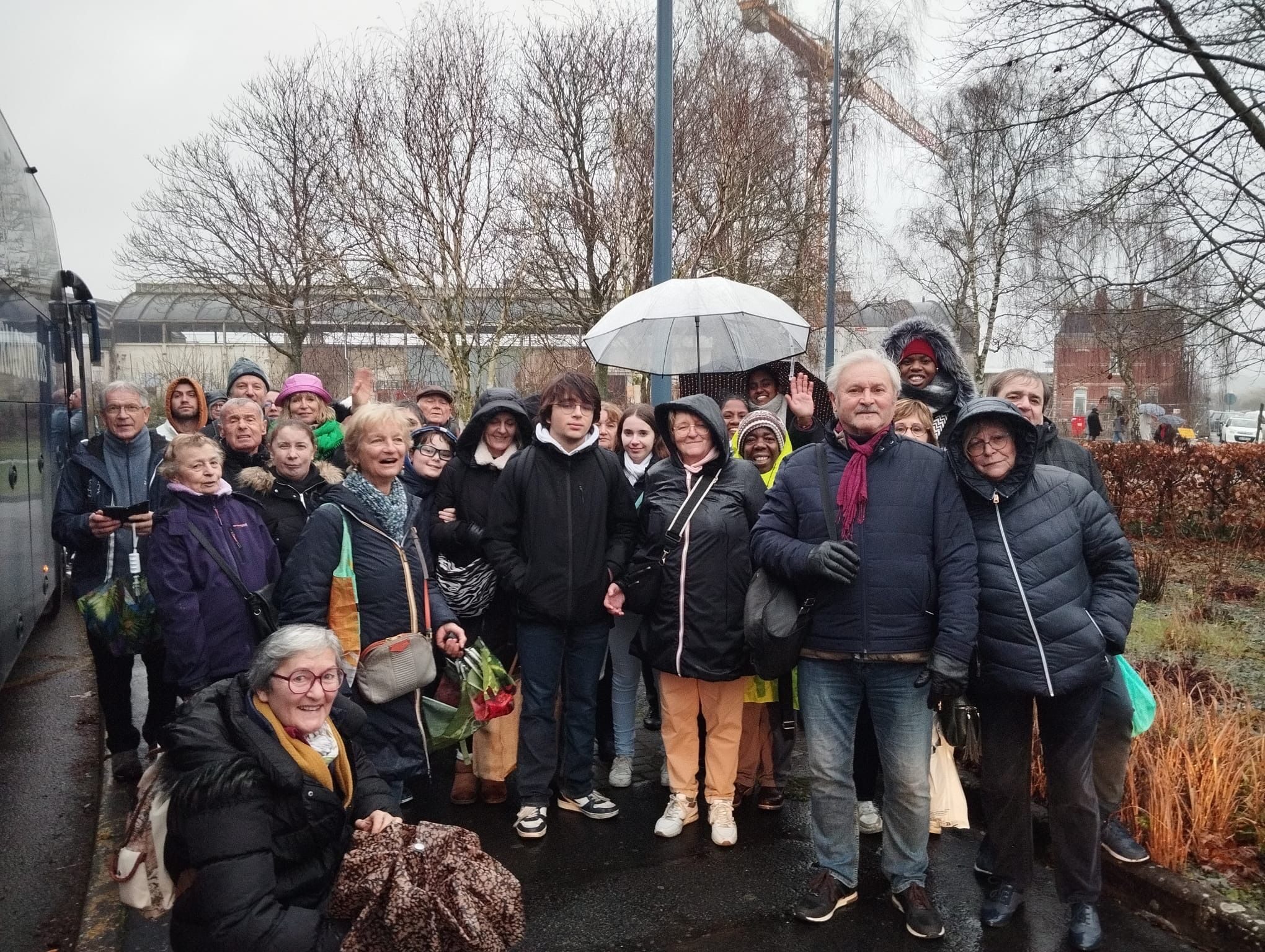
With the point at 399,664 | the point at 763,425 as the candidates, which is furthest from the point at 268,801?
the point at 763,425

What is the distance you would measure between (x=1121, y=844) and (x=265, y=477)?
4.10 metres

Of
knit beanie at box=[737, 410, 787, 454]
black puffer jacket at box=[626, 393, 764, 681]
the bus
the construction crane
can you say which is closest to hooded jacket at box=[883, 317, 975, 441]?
knit beanie at box=[737, 410, 787, 454]

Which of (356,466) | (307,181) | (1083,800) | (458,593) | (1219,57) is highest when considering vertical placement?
(307,181)

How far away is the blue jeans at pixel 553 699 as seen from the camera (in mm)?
4168

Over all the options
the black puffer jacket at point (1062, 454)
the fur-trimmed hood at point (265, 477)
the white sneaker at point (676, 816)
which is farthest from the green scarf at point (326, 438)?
the black puffer jacket at point (1062, 454)

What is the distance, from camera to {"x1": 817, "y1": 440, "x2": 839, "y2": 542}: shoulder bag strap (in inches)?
130

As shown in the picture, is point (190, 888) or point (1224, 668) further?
point (1224, 668)

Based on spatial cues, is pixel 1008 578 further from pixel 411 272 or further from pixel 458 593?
pixel 411 272

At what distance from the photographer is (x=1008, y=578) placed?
10.4 feet

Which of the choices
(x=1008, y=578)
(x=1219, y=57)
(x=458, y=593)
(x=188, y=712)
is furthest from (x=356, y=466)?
(x=1219, y=57)

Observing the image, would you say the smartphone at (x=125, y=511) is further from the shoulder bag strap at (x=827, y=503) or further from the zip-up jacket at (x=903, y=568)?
the shoulder bag strap at (x=827, y=503)

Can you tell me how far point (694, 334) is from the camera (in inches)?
228

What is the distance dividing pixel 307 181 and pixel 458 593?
14383mm

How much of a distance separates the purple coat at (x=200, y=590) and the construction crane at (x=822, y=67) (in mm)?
15186
